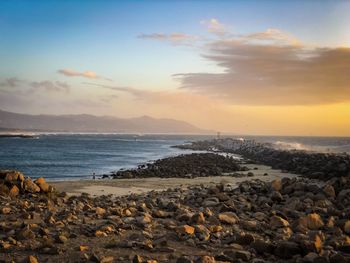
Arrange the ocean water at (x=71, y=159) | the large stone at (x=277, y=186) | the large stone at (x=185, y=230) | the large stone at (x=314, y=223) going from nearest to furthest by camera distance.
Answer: the large stone at (x=185, y=230) → the large stone at (x=314, y=223) → the large stone at (x=277, y=186) → the ocean water at (x=71, y=159)

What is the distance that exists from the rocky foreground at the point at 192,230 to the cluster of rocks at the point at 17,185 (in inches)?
14.4

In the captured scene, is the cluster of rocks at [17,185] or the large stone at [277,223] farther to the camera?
the cluster of rocks at [17,185]

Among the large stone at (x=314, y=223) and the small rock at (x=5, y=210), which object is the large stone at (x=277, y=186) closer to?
the large stone at (x=314, y=223)

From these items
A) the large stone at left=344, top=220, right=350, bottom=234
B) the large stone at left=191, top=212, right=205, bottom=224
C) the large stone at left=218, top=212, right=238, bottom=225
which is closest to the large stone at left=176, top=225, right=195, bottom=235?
the large stone at left=191, top=212, right=205, bottom=224

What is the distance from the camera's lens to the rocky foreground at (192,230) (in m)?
6.34

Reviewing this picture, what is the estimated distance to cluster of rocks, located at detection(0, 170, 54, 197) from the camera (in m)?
13.3

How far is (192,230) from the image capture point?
7.70m

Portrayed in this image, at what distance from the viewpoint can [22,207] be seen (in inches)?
417

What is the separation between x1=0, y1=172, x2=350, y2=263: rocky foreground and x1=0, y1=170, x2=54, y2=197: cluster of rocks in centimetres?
37

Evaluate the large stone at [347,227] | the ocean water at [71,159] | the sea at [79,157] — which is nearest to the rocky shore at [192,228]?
the large stone at [347,227]

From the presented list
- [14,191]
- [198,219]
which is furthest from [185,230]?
[14,191]

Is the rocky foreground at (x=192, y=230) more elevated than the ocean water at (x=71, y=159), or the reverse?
the rocky foreground at (x=192, y=230)

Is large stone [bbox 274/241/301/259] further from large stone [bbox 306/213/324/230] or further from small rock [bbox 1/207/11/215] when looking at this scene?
small rock [bbox 1/207/11/215]

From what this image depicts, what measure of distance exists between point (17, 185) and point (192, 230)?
27.7ft
